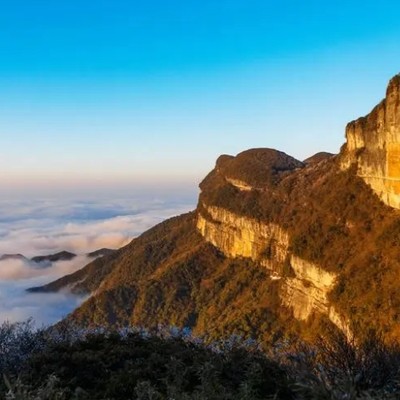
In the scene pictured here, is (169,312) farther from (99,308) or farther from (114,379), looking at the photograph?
(114,379)

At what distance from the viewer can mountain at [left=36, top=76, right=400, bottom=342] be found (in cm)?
9969

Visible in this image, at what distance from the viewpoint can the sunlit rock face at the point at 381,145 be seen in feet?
331

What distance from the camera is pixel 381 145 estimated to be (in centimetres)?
10656

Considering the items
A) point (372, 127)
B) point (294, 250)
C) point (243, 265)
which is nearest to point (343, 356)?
point (372, 127)

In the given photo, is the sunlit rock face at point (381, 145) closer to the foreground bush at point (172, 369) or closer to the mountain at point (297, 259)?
the mountain at point (297, 259)

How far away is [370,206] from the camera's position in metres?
115

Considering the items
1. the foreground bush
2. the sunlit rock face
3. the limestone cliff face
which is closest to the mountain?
the sunlit rock face

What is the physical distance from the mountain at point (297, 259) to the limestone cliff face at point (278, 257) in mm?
353

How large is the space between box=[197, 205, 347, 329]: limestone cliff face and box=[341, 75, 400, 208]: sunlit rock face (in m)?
21.0

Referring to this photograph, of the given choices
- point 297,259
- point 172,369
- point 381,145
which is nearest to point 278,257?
point 297,259

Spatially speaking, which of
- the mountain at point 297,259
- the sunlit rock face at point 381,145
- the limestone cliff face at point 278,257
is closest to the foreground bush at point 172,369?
the mountain at point 297,259

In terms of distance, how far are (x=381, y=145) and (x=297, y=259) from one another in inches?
1329

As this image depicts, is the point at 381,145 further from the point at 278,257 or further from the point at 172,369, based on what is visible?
the point at 172,369

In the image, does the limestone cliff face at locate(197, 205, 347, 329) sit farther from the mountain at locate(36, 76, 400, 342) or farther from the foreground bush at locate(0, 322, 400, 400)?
the foreground bush at locate(0, 322, 400, 400)
